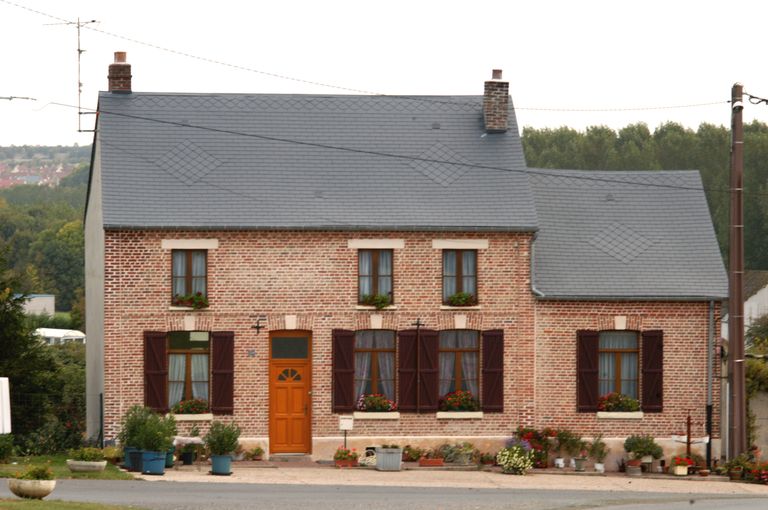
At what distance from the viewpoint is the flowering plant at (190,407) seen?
103ft

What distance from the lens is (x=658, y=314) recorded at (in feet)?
109

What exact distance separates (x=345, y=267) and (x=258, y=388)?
3.25 meters

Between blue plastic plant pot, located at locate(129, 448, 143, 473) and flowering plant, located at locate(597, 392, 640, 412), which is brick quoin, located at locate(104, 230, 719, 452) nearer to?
flowering plant, located at locate(597, 392, 640, 412)

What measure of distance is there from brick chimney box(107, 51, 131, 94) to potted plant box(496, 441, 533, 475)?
11995 millimetres

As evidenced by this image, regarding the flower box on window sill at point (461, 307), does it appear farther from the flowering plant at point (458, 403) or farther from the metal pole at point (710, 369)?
the metal pole at point (710, 369)

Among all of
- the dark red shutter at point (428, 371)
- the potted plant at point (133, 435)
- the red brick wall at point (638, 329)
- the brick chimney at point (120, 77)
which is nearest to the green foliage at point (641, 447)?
the red brick wall at point (638, 329)

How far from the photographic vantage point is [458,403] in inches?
1278

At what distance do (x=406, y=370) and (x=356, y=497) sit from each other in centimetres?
685

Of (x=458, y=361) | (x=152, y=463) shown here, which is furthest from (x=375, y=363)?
(x=152, y=463)

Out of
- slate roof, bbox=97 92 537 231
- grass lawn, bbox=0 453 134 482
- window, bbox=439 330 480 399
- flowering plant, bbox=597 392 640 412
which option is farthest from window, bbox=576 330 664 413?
grass lawn, bbox=0 453 134 482

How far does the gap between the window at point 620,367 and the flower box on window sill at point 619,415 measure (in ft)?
0.62

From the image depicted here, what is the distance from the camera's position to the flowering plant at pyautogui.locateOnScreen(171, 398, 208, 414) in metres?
31.5

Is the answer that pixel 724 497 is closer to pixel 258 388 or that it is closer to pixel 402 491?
pixel 402 491

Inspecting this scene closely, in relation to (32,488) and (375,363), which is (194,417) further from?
(32,488)
